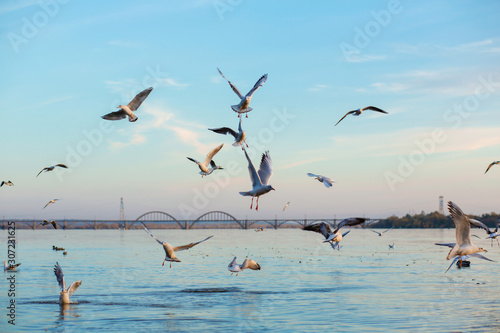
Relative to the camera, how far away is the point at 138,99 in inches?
1045

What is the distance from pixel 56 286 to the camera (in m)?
42.0

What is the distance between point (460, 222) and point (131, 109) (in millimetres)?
13927

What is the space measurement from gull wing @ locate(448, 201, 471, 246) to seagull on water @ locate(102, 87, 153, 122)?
13028mm

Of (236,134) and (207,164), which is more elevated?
(236,134)

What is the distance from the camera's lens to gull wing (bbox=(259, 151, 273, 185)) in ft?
78.2

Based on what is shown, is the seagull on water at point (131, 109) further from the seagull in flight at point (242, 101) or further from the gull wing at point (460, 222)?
the gull wing at point (460, 222)

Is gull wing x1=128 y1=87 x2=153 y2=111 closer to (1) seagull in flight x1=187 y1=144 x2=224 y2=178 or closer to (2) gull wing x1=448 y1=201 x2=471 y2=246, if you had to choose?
(1) seagull in flight x1=187 y1=144 x2=224 y2=178

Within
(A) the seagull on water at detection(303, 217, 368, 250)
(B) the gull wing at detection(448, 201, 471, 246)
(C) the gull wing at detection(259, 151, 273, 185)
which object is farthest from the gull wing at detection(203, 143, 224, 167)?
(B) the gull wing at detection(448, 201, 471, 246)

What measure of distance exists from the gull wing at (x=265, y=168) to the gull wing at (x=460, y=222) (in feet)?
21.8

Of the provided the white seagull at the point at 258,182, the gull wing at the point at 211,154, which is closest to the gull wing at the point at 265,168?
the white seagull at the point at 258,182

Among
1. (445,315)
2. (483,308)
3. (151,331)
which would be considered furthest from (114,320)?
(483,308)

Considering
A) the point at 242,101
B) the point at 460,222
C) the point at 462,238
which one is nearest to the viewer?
the point at 460,222

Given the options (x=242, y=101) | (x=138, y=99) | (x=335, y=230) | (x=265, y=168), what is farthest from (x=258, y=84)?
(x=335, y=230)

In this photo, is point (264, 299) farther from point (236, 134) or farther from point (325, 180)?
point (236, 134)
